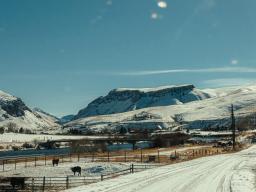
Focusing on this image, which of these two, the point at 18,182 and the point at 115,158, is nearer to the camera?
the point at 18,182

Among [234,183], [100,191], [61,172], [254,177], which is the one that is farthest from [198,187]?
[61,172]

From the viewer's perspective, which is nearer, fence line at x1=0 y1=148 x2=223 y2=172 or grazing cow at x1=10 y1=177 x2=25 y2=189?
grazing cow at x1=10 y1=177 x2=25 y2=189

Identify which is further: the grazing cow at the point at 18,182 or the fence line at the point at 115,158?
the fence line at the point at 115,158

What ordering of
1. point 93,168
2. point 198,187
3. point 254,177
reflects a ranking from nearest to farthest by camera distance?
point 198,187 < point 254,177 < point 93,168

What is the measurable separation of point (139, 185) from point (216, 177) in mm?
12868

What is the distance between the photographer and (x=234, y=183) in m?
48.5

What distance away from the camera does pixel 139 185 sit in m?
46.8

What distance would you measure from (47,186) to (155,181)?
11862 millimetres

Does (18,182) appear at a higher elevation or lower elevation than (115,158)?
lower

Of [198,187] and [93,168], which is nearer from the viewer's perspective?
[198,187]

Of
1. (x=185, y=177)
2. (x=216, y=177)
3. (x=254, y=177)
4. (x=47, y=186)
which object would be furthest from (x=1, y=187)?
(x=254, y=177)

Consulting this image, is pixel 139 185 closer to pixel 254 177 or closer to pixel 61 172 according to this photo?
pixel 254 177

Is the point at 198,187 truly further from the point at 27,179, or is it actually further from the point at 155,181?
the point at 27,179

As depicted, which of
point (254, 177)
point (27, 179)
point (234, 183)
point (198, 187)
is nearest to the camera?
point (198, 187)
